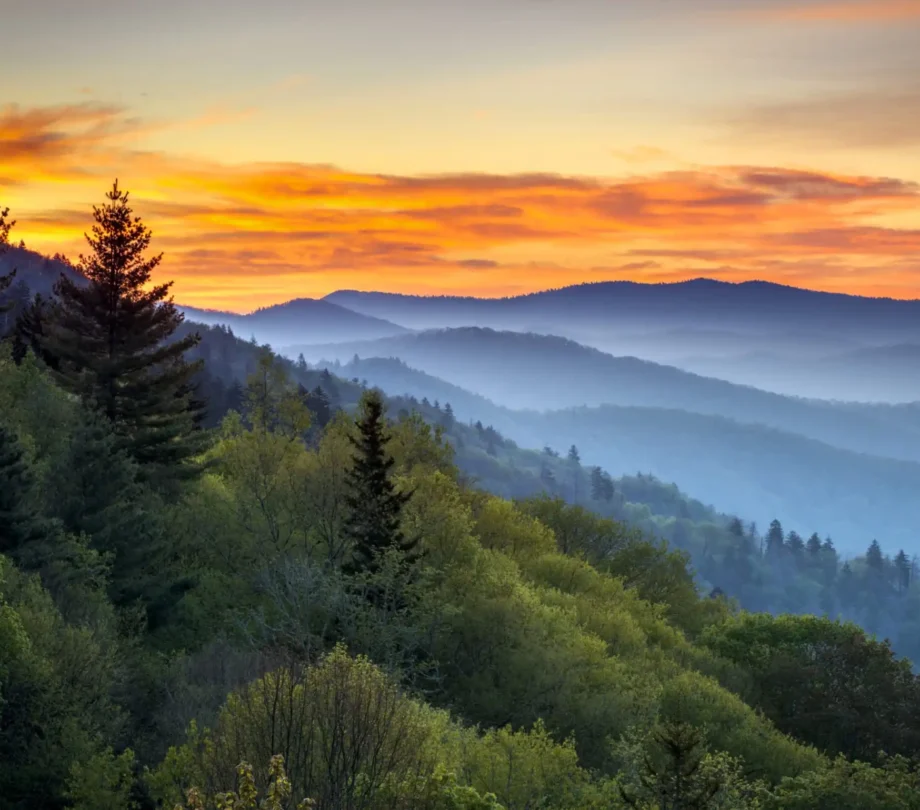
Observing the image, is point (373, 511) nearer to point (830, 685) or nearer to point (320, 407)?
point (830, 685)

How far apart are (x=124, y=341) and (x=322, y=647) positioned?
63.1ft

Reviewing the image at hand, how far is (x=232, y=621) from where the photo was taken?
119 ft

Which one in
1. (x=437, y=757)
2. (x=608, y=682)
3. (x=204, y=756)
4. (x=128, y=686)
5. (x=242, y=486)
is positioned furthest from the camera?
(x=242, y=486)

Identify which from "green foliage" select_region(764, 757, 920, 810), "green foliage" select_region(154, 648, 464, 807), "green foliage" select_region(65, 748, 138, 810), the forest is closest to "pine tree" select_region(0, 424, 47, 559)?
the forest

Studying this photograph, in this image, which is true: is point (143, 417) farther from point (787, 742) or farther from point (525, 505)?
point (525, 505)

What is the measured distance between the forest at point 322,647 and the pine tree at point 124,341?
0.45 ft

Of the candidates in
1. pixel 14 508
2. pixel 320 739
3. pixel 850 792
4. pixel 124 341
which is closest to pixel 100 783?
pixel 320 739

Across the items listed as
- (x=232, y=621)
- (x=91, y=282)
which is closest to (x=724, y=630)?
(x=232, y=621)

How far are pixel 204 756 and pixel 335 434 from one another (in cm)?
3686

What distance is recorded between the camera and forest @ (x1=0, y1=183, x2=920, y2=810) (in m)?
21.1

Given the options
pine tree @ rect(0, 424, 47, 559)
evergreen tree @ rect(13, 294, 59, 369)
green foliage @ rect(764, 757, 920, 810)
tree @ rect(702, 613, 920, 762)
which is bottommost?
tree @ rect(702, 613, 920, 762)

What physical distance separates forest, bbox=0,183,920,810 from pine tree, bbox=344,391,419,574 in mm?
127

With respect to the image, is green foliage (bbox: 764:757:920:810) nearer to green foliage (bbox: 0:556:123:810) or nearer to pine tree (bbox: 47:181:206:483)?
green foliage (bbox: 0:556:123:810)

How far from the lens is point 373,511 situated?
133ft
